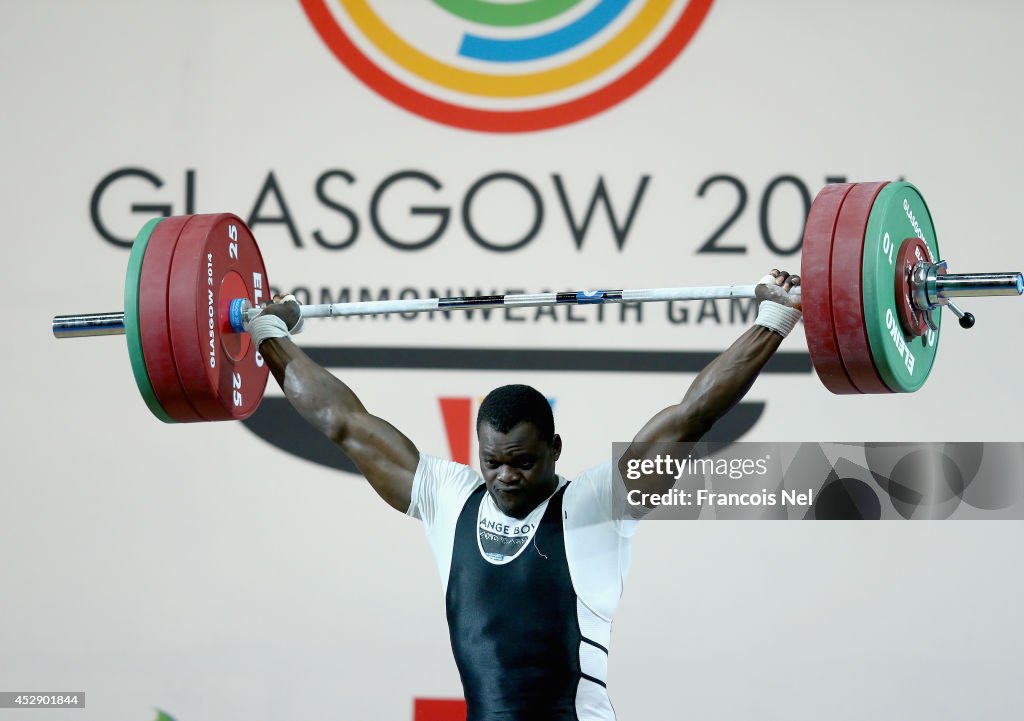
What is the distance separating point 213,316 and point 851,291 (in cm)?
133

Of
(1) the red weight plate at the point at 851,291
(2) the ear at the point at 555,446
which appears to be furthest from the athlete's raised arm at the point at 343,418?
(1) the red weight plate at the point at 851,291

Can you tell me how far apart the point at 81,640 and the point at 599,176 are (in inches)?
83.0

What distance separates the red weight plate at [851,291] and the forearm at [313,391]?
1.02 meters

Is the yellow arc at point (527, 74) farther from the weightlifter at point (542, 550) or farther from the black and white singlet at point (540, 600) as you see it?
the black and white singlet at point (540, 600)

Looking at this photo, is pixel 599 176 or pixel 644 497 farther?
pixel 599 176

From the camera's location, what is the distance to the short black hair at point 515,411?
7.92ft

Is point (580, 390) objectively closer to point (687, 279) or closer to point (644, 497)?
point (687, 279)

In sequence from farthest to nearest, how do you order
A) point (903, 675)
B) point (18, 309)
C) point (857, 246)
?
point (18, 309) → point (903, 675) → point (857, 246)

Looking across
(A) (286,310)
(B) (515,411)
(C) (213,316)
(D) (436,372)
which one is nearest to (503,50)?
(D) (436,372)

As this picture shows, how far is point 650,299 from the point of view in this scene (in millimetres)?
2521

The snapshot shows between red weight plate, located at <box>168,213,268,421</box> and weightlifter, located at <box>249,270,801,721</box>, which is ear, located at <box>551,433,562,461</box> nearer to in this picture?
weightlifter, located at <box>249,270,801,721</box>

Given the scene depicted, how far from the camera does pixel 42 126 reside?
3955 mm

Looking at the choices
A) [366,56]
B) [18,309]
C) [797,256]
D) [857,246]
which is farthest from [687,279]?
[18,309]

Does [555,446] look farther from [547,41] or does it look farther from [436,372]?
[547,41]
